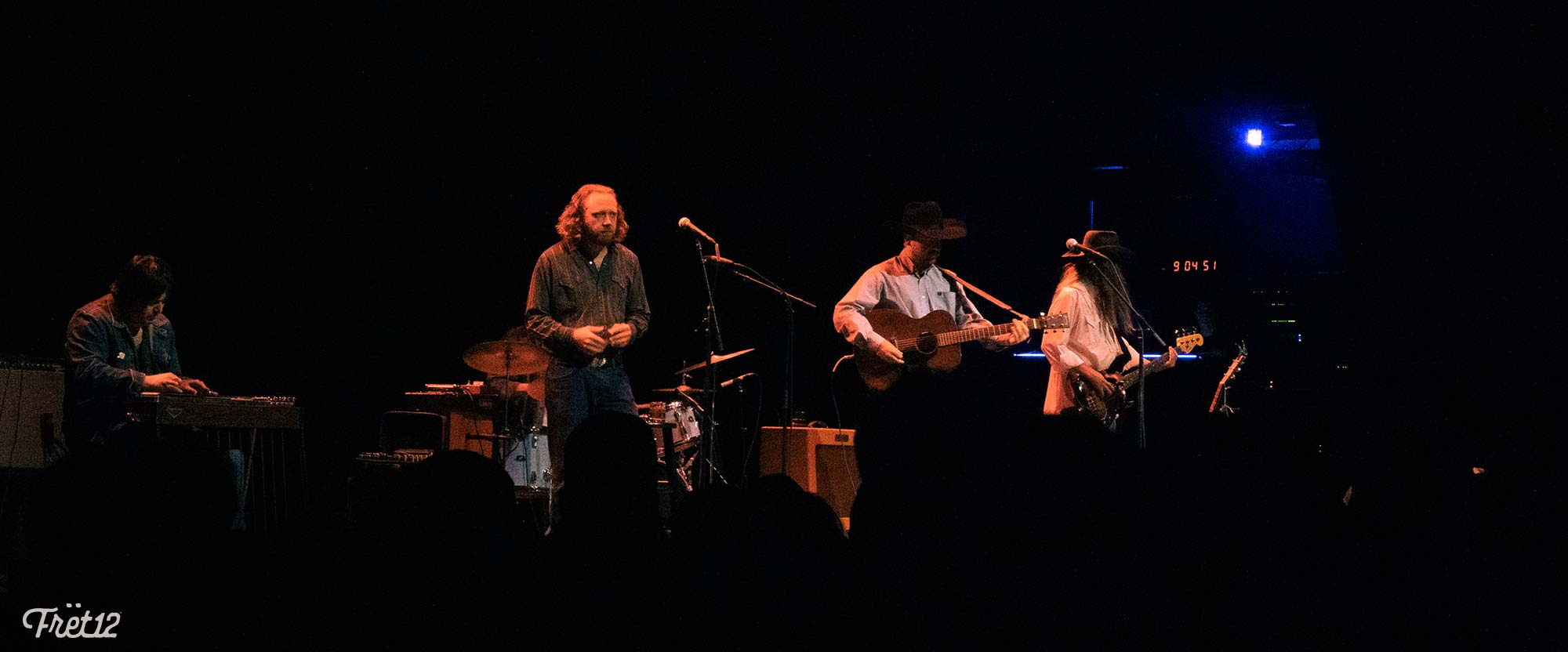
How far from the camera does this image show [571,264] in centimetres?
504

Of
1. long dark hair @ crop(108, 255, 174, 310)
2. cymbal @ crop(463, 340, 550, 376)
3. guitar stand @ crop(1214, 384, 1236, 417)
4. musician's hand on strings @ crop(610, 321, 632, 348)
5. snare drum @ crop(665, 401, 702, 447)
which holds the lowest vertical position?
snare drum @ crop(665, 401, 702, 447)

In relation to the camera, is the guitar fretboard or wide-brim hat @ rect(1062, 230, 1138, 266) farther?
wide-brim hat @ rect(1062, 230, 1138, 266)

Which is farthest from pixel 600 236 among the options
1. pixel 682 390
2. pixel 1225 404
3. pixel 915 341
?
pixel 1225 404

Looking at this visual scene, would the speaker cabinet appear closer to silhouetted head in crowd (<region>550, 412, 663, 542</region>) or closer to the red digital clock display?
silhouetted head in crowd (<region>550, 412, 663, 542</region>)

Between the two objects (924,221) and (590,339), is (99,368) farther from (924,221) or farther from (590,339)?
(924,221)

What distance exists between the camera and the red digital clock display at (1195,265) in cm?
940

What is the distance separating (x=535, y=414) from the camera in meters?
7.05

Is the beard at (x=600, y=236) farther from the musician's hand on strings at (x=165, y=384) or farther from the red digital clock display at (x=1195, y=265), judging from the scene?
the red digital clock display at (x=1195, y=265)

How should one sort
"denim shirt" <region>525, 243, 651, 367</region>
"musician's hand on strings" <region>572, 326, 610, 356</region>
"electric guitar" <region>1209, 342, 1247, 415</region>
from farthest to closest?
"electric guitar" <region>1209, 342, 1247, 415</region>
"denim shirt" <region>525, 243, 651, 367</region>
"musician's hand on strings" <region>572, 326, 610, 356</region>

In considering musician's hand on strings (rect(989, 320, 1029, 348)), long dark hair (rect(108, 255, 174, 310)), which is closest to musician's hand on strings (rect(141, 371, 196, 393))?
long dark hair (rect(108, 255, 174, 310))

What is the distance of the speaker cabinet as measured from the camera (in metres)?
4.98

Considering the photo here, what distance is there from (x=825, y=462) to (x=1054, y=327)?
1.64 metres

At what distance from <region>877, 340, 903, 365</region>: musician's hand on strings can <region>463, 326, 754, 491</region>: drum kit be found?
914 millimetres

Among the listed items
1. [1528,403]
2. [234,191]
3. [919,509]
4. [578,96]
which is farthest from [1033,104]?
[919,509]
